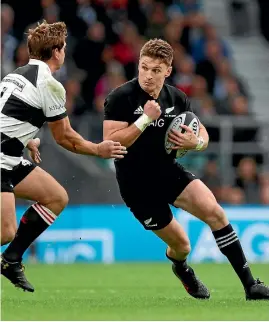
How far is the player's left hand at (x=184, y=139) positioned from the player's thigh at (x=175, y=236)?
729 mm

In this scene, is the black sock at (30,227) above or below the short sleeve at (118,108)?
below

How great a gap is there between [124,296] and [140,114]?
71.9 inches

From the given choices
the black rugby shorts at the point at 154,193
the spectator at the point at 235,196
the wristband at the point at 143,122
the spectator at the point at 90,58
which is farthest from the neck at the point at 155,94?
the spectator at the point at 90,58

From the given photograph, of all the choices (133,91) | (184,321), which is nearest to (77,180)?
(133,91)

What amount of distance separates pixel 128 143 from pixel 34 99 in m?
0.91

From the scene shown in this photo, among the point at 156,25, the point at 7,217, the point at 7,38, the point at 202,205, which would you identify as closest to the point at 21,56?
the point at 7,38

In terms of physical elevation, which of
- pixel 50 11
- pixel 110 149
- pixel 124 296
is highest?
pixel 110 149

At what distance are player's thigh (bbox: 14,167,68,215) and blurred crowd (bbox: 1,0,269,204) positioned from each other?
7.79 meters

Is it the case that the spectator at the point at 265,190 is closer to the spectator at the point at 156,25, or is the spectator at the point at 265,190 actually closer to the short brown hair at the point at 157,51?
the spectator at the point at 156,25

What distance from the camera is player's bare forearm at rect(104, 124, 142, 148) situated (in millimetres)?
8797

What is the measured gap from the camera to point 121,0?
19.9 meters

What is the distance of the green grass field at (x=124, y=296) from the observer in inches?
311

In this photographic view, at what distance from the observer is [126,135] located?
8.83 metres

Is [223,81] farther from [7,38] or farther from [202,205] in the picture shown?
[202,205]
